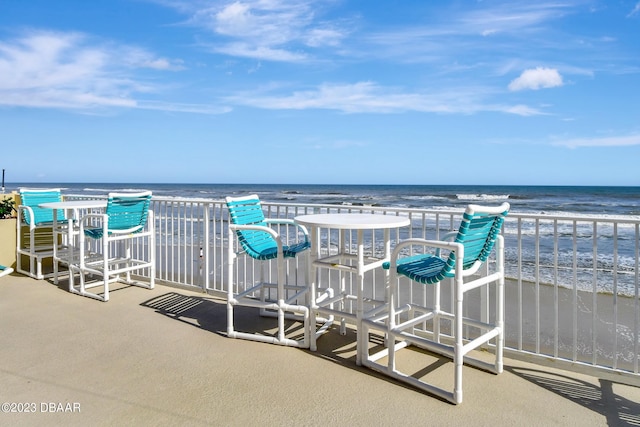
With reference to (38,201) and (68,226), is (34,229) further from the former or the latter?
(68,226)

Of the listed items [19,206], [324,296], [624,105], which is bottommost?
[324,296]

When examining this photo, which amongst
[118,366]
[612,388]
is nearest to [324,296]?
[118,366]

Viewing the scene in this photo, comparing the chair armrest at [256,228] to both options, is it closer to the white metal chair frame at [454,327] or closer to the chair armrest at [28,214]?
the white metal chair frame at [454,327]

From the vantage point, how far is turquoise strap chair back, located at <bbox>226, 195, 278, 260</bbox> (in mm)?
3010

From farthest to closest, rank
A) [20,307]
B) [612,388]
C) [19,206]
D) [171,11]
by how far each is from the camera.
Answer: [171,11] < [19,206] < [20,307] < [612,388]

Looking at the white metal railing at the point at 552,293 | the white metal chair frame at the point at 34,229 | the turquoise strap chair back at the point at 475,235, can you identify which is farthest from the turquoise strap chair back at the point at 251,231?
the white metal chair frame at the point at 34,229

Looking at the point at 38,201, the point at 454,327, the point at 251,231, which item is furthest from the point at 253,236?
the point at 38,201

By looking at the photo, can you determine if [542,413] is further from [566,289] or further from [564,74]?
[564,74]

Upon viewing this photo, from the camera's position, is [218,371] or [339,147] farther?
[339,147]

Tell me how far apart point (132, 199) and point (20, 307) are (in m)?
1.36

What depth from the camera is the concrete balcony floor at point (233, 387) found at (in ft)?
6.21

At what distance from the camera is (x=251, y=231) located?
10.3 ft

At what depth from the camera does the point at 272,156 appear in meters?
28.8

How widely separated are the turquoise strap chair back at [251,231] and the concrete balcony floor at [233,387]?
0.65m
